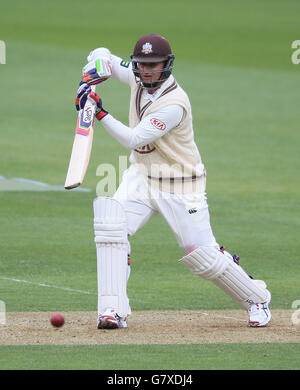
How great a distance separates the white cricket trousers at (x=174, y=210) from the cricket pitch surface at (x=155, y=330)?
0.62 m

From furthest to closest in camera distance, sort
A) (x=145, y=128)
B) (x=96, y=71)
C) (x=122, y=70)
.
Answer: (x=122, y=70)
(x=96, y=71)
(x=145, y=128)

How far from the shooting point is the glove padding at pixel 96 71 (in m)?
7.39

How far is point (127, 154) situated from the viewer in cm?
1697

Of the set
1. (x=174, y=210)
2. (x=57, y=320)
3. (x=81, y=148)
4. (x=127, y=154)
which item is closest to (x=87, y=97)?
(x=81, y=148)

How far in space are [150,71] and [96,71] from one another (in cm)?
45

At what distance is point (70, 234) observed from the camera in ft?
36.8

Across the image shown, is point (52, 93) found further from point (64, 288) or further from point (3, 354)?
point (3, 354)

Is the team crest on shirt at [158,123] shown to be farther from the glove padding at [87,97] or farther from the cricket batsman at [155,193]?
the glove padding at [87,97]

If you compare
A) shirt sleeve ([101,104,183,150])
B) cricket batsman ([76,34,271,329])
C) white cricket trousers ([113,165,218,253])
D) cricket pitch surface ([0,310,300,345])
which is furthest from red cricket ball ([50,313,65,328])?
shirt sleeve ([101,104,183,150])

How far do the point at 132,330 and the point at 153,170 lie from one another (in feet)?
3.78

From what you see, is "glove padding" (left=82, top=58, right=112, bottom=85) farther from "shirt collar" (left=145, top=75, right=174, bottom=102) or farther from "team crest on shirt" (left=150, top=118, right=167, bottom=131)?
"team crest on shirt" (left=150, top=118, right=167, bottom=131)

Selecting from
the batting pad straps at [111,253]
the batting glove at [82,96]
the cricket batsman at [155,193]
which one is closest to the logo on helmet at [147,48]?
the cricket batsman at [155,193]

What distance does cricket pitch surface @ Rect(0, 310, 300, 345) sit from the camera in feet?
22.4

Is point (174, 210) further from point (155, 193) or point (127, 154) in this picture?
point (127, 154)
